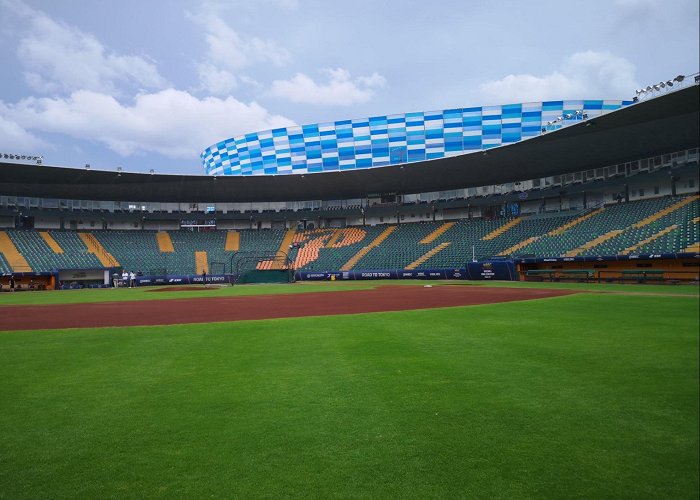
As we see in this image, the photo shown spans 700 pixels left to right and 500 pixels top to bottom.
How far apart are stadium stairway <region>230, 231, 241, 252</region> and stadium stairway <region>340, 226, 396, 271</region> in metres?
17.3

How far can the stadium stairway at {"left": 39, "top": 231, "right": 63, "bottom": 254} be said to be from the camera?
193 ft

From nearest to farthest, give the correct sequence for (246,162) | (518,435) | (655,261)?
(655,261)
(518,435)
(246,162)

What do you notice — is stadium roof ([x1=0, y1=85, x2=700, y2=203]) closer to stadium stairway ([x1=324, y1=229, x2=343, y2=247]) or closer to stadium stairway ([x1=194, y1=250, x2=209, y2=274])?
stadium stairway ([x1=324, y1=229, x2=343, y2=247])

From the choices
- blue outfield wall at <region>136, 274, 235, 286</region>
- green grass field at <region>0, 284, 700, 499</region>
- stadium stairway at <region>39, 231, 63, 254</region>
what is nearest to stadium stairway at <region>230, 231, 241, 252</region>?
blue outfield wall at <region>136, 274, 235, 286</region>

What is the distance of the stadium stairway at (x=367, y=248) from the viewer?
61125 mm

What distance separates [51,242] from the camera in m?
60.2

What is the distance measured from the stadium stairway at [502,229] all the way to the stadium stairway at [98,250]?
1846 inches

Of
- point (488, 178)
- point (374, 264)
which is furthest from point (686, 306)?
point (488, 178)

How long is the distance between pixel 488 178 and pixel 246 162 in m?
41.3

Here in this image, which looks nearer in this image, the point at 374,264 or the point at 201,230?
the point at 374,264

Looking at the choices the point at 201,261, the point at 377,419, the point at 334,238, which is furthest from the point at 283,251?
the point at 377,419

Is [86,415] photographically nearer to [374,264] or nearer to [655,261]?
[655,261]

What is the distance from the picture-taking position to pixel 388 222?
72500 millimetres

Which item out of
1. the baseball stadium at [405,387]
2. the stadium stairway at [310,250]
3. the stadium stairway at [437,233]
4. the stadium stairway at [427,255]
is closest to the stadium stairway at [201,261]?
the stadium stairway at [310,250]
